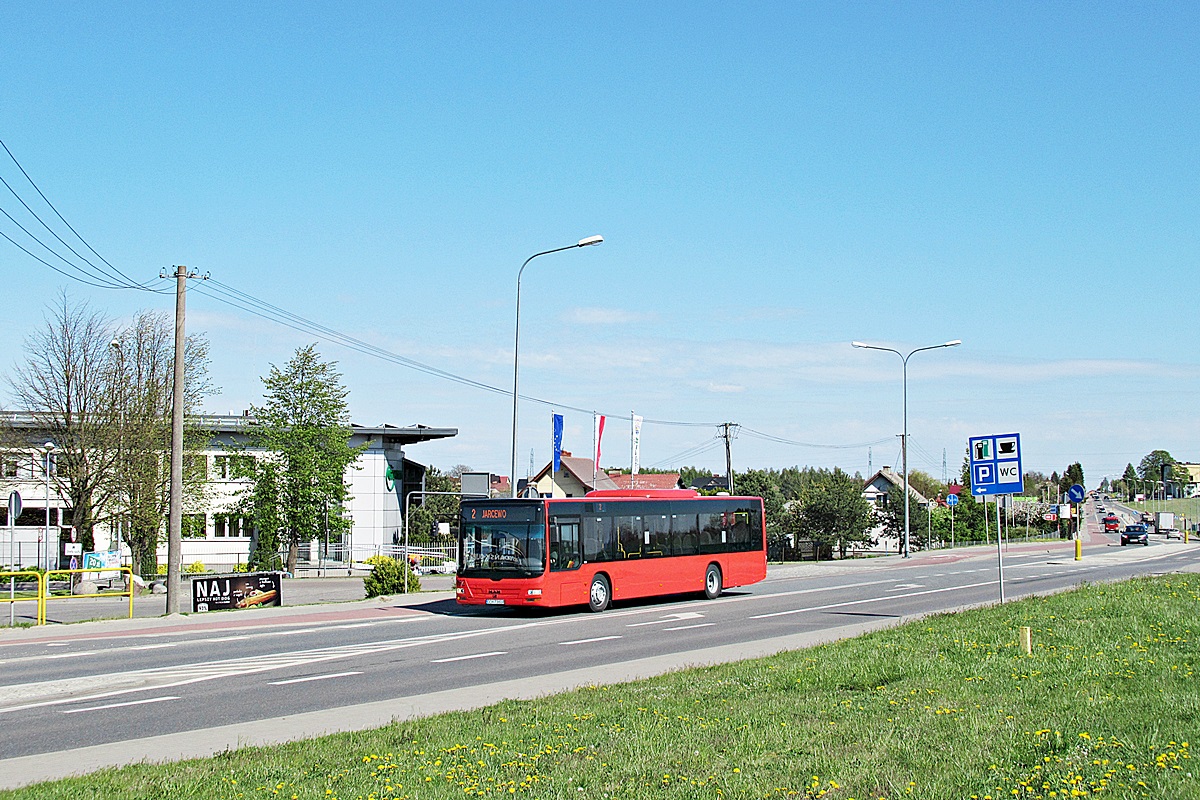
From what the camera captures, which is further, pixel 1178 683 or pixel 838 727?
pixel 1178 683

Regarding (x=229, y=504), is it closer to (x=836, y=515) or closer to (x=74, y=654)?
(x=836, y=515)

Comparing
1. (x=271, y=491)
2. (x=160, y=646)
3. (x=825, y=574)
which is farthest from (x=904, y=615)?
(x=271, y=491)

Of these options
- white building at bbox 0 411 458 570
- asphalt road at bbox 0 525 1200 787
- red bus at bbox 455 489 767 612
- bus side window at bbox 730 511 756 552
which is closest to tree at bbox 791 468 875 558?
white building at bbox 0 411 458 570

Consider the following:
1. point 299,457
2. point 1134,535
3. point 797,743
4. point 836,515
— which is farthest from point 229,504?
point 1134,535

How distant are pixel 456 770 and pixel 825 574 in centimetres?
3570

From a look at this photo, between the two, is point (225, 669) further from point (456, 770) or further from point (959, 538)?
point (959, 538)

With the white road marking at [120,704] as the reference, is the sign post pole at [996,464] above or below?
above

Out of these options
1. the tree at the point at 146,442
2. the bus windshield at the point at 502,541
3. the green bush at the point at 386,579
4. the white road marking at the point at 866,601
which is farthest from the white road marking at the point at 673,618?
the tree at the point at 146,442

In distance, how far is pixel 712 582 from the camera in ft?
92.4

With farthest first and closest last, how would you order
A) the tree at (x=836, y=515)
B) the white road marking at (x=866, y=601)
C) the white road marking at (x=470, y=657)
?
the tree at (x=836, y=515) → the white road marking at (x=866, y=601) → the white road marking at (x=470, y=657)

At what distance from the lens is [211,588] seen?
2686cm

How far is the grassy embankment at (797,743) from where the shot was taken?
6223mm

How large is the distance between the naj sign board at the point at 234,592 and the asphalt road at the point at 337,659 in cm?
171

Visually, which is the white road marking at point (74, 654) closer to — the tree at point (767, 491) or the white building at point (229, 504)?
the white building at point (229, 504)
